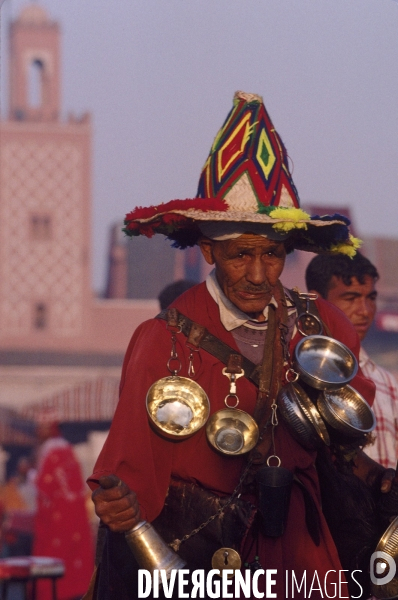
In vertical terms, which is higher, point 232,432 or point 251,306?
point 251,306

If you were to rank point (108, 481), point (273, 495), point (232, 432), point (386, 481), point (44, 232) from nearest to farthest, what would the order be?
point (108, 481)
point (273, 495)
point (232, 432)
point (386, 481)
point (44, 232)

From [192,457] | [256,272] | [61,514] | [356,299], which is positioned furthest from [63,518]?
[256,272]

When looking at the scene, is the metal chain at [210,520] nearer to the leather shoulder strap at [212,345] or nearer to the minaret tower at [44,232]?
the leather shoulder strap at [212,345]

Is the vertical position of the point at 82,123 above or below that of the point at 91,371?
above

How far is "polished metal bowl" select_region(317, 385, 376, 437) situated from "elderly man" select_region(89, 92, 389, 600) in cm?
12

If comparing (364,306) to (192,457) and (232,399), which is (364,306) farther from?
(192,457)

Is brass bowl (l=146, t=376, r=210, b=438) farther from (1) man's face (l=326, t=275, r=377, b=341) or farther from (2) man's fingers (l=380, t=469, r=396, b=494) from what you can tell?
(1) man's face (l=326, t=275, r=377, b=341)

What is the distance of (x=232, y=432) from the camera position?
354 centimetres

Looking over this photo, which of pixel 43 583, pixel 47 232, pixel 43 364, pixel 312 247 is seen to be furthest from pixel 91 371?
pixel 312 247

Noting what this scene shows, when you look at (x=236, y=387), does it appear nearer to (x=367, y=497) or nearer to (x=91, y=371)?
(x=367, y=497)

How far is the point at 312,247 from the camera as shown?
3.93 meters

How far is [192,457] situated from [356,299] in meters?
1.66

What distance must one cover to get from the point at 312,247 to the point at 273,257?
0.95 ft

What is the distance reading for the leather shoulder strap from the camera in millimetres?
3645
